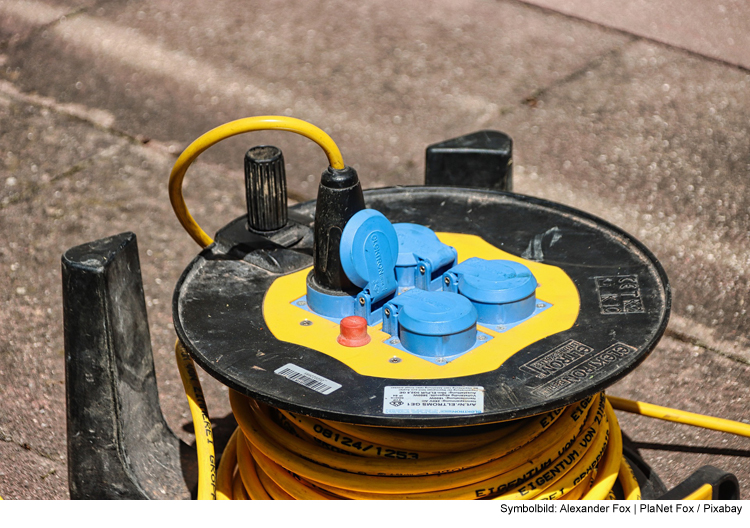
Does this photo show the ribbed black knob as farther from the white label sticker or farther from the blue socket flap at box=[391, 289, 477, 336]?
the white label sticker

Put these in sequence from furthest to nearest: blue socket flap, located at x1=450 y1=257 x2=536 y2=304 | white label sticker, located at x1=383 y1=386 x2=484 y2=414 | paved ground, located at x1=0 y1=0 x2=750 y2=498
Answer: paved ground, located at x1=0 y1=0 x2=750 y2=498, blue socket flap, located at x1=450 y1=257 x2=536 y2=304, white label sticker, located at x1=383 y1=386 x2=484 y2=414

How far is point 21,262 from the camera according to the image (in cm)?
342

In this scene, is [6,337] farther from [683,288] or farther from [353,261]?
[683,288]

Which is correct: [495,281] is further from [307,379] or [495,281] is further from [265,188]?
[265,188]

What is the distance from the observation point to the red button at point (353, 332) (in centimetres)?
176

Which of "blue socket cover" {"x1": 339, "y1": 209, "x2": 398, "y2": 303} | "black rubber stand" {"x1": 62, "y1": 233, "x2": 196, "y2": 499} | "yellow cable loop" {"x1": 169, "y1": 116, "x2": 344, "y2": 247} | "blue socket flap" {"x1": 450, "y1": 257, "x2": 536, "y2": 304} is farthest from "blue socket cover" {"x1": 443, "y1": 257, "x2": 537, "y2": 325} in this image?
"black rubber stand" {"x1": 62, "y1": 233, "x2": 196, "y2": 499}

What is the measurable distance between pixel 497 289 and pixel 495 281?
22 millimetres

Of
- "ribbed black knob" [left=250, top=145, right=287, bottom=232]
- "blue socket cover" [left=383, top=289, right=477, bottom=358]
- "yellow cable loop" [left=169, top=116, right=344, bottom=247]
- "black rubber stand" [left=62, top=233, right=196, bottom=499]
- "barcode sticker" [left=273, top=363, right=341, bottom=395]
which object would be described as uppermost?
"yellow cable loop" [left=169, top=116, right=344, bottom=247]

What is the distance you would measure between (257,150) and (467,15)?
3469 mm

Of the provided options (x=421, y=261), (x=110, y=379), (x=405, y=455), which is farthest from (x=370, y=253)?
(x=110, y=379)

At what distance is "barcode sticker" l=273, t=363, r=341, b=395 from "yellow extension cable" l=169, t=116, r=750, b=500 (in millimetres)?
134

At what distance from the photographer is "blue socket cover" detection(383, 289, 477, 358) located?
5.56 ft

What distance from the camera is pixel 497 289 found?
180 centimetres

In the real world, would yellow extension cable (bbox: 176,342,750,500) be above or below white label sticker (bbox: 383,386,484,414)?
below
